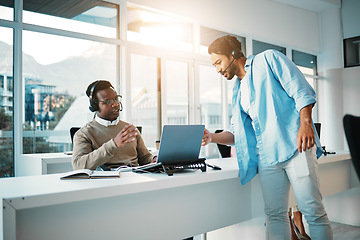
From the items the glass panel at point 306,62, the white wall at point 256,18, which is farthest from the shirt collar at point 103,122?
the glass panel at point 306,62

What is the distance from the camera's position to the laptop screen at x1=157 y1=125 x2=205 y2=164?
58.2 inches

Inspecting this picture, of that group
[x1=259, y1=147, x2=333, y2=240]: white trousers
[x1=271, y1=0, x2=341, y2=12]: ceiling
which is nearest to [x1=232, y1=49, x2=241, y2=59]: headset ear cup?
[x1=259, y1=147, x2=333, y2=240]: white trousers

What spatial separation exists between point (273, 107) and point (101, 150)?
0.93 m

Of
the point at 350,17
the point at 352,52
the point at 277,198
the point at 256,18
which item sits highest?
the point at 350,17

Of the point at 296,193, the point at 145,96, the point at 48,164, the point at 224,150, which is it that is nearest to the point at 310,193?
the point at 296,193

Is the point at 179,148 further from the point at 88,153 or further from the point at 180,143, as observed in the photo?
the point at 88,153

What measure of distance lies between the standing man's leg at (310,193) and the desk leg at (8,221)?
47.9 inches

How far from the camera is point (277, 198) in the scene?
1662mm

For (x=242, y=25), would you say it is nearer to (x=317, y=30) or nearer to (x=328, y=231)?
(x=317, y=30)

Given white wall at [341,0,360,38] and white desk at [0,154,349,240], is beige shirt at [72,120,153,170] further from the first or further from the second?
white wall at [341,0,360,38]

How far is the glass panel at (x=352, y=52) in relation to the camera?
7.11m

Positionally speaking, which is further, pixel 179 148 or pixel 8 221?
pixel 179 148

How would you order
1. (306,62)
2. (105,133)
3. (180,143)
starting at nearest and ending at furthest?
1. (180,143)
2. (105,133)
3. (306,62)

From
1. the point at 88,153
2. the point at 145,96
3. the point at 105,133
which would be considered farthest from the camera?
the point at 145,96
